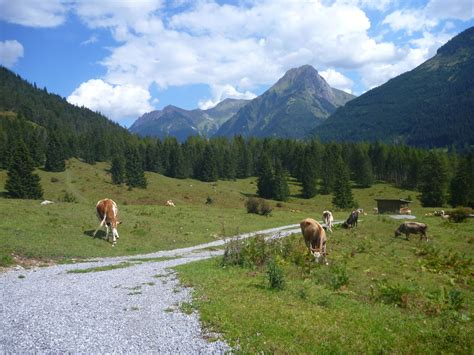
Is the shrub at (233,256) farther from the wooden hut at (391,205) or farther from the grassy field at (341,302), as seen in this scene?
the wooden hut at (391,205)

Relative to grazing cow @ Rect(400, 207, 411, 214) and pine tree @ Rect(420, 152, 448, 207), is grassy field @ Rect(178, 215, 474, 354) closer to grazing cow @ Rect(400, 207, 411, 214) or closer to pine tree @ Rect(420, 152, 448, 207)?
grazing cow @ Rect(400, 207, 411, 214)

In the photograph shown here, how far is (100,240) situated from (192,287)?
1606 centimetres

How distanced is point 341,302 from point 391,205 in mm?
65506

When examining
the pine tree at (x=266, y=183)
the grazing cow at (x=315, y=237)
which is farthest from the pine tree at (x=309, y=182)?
the grazing cow at (x=315, y=237)

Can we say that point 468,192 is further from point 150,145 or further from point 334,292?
point 150,145

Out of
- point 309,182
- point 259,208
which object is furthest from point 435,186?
point 259,208

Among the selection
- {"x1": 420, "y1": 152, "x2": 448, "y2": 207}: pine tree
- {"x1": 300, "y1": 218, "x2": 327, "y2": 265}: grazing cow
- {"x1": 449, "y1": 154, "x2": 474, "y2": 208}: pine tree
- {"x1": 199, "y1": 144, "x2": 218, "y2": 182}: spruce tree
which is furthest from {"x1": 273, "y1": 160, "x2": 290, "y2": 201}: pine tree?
{"x1": 300, "y1": 218, "x2": 327, "y2": 265}: grazing cow

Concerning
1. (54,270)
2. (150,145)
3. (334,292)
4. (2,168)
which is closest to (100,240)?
(54,270)

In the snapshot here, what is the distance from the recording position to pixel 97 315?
11.7 m

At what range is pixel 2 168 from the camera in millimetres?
111875

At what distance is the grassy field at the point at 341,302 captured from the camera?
32.1ft

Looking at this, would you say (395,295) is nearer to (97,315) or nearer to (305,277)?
(305,277)

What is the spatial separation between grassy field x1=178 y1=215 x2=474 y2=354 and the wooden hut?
1855 inches

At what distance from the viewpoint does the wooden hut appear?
71750 mm
